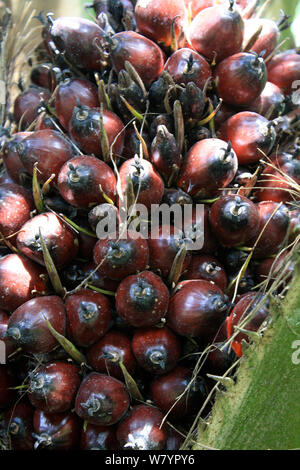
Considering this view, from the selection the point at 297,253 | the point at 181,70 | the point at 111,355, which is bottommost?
the point at 111,355

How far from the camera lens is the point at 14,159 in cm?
156

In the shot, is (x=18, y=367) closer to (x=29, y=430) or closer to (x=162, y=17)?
(x=29, y=430)

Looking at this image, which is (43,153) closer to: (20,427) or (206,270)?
(206,270)

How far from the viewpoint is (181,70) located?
1.50 metres

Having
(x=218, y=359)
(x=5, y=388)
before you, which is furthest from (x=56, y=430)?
(x=218, y=359)

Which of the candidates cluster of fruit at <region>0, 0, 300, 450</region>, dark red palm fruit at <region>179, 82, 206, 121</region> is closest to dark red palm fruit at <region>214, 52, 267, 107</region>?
cluster of fruit at <region>0, 0, 300, 450</region>

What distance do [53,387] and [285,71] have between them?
49.4 inches

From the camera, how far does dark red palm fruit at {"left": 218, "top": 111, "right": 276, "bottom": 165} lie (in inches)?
58.4

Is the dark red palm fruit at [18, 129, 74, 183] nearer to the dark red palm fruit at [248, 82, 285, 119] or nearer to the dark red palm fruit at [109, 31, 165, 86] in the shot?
the dark red palm fruit at [109, 31, 165, 86]

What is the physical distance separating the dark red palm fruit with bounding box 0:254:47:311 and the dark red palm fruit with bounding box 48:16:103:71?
666 mm

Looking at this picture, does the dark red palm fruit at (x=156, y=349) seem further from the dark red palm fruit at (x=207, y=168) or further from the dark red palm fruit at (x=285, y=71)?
the dark red palm fruit at (x=285, y=71)

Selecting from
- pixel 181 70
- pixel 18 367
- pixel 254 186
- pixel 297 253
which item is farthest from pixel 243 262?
pixel 18 367

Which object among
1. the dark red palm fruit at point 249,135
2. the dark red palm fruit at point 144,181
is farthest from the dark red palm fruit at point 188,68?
the dark red palm fruit at point 144,181
